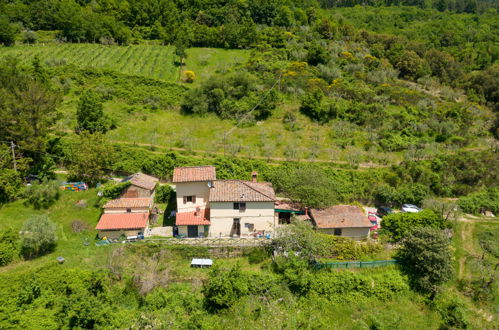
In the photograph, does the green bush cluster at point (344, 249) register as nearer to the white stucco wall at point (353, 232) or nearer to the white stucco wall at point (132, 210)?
the white stucco wall at point (353, 232)

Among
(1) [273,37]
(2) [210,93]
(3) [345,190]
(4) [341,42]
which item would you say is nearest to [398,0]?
(4) [341,42]

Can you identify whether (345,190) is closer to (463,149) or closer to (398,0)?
(463,149)

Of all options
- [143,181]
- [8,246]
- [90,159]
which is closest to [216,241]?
[143,181]

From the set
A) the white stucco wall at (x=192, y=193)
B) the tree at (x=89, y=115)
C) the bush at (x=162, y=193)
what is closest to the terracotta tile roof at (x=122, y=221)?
the white stucco wall at (x=192, y=193)

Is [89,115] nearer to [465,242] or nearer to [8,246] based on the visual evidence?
[8,246]

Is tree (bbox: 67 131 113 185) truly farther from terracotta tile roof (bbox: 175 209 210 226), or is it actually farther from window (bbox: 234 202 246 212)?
window (bbox: 234 202 246 212)

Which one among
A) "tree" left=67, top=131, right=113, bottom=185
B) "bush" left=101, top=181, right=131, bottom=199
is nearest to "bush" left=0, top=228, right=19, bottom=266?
"bush" left=101, top=181, right=131, bottom=199
